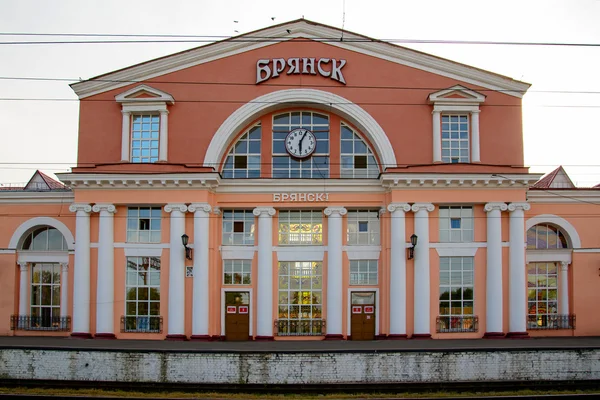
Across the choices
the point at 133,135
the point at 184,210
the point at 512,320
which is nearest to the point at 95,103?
the point at 133,135

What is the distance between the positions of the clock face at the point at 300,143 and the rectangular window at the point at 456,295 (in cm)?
717

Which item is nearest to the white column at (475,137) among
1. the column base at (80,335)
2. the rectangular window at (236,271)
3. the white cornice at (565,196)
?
the white cornice at (565,196)

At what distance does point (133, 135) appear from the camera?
27500 mm

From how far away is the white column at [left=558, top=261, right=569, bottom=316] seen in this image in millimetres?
27578

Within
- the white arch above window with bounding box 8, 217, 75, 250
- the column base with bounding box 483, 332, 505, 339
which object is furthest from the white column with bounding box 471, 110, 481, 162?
the white arch above window with bounding box 8, 217, 75, 250

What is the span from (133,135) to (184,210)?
4054 mm

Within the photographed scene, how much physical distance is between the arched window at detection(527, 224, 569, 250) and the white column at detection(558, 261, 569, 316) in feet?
2.92

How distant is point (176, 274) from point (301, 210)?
19.1 feet

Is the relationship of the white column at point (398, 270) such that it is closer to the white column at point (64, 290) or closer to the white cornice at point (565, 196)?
the white cornice at point (565, 196)

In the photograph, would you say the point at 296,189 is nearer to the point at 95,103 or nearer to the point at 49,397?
the point at 95,103

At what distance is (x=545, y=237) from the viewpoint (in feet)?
92.5

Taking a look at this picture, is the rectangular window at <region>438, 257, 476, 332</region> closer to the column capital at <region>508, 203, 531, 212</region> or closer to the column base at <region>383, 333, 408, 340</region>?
the column base at <region>383, 333, 408, 340</region>

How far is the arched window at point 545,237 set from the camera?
92.4 feet

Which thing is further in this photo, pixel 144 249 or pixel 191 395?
pixel 144 249
